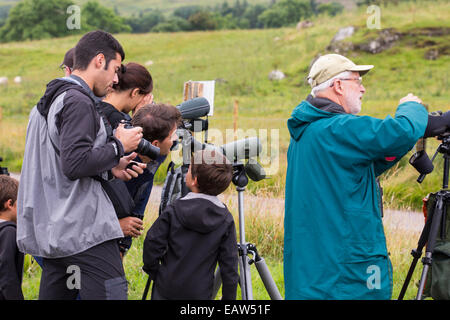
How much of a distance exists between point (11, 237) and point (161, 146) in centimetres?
106

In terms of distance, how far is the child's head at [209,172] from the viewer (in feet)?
9.53

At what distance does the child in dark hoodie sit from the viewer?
286 cm

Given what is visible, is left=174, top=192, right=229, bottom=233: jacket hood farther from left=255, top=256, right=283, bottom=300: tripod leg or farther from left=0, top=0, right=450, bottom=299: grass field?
left=0, top=0, right=450, bottom=299: grass field

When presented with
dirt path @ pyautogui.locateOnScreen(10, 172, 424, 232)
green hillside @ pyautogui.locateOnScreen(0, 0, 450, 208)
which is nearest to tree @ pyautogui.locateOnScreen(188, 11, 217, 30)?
green hillside @ pyautogui.locateOnScreen(0, 0, 450, 208)

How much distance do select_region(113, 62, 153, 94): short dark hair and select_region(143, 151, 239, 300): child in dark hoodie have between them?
680 millimetres

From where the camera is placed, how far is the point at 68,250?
2463 millimetres

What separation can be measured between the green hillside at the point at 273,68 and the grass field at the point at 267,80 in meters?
0.04

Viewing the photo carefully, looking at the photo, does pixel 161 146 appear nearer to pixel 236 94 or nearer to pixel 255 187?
pixel 255 187

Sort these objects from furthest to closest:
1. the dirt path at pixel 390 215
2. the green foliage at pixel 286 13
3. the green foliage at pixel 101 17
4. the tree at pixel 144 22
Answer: the tree at pixel 144 22 < the green foliage at pixel 286 13 < the green foliage at pixel 101 17 < the dirt path at pixel 390 215

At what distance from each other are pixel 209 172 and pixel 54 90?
2.97 feet

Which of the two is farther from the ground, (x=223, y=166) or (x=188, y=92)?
(x=188, y=92)

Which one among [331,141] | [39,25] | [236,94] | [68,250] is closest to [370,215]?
[331,141]

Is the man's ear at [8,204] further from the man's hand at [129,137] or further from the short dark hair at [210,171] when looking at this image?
the short dark hair at [210,171]

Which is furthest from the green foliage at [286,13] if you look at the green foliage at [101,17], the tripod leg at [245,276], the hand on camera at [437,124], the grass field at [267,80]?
the tripod leg at [245,276]
